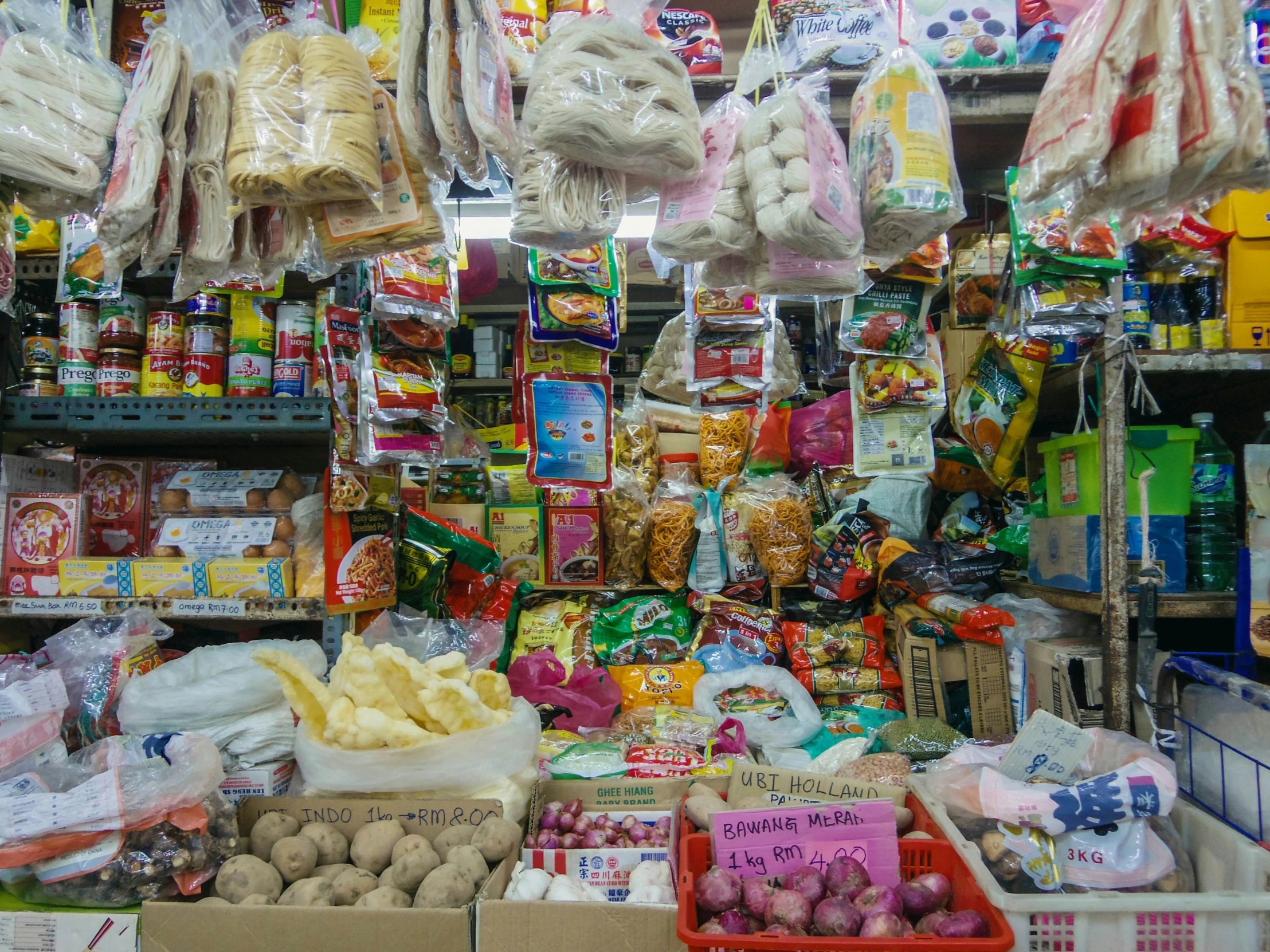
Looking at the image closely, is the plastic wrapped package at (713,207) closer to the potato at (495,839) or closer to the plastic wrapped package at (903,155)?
the plastic wrapped package at (903,155)

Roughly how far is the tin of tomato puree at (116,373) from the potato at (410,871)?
1493 millimetres

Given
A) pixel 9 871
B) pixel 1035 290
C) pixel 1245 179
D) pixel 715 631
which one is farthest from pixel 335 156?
pixel 715 631

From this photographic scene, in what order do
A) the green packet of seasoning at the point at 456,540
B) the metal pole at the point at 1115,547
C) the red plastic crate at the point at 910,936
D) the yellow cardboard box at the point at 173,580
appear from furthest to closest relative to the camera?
the green packet of seasoning at the point at 456,540
the yellow cardboard box at the point at 173,580
the metal pole at the point at 1115,547
the red plastic crate at the point at 910,936

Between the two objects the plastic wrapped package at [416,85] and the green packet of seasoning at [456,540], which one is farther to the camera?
the green packet of seasoning at [456,540]

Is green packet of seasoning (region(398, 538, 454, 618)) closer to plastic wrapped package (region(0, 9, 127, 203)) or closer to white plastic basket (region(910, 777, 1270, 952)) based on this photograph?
plastic wrapped package (region(0, 9, 127, 203))

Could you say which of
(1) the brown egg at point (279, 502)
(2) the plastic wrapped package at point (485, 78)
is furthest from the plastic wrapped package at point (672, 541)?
(2) the plastic wrapped package at point (485, 78)

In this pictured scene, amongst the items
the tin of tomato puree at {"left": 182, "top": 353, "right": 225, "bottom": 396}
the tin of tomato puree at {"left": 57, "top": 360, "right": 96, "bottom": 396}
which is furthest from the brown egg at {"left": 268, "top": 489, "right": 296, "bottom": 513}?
the tin of tomato puree at {"left": 57, "top": 360, "right": 96, "bottom": 396}

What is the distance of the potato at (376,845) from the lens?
153cm

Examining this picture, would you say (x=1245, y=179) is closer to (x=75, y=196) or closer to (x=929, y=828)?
(x=929, y=828)

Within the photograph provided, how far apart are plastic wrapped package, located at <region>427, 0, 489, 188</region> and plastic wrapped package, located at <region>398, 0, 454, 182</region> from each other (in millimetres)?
16

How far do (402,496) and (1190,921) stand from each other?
276 cm

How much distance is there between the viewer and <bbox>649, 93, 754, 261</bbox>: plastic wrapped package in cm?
152

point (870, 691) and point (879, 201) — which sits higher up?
point (879, 201)

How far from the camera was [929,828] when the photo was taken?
1.67m
